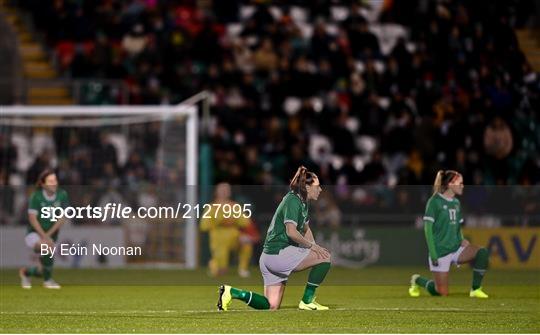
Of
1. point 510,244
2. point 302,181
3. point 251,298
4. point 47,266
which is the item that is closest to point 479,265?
point 302,181

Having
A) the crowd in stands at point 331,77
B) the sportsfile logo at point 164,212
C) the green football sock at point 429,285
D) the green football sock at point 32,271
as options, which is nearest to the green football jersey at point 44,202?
the sportsfile logo at point 164,212

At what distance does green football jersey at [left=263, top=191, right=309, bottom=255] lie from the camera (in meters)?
13.2

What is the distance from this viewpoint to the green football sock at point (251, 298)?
1318cm

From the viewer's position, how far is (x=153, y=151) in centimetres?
2459

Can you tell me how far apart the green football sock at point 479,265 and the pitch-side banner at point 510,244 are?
235 inches

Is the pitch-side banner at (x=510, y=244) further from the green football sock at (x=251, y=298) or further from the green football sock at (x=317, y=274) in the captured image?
the green football sock at (x=251, y=298)

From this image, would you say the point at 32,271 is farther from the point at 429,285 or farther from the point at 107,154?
the point at 107,154

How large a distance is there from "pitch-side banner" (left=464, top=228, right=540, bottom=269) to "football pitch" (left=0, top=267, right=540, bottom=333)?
46.2 inches

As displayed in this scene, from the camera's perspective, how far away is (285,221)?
1323 centimetres

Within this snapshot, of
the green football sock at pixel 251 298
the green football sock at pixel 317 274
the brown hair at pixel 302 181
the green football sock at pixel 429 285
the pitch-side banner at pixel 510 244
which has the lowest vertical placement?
the pitch-side banner at pixel 510 244

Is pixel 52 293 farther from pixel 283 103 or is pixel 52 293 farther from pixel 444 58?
pixel 444 58

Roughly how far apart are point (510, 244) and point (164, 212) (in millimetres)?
6251

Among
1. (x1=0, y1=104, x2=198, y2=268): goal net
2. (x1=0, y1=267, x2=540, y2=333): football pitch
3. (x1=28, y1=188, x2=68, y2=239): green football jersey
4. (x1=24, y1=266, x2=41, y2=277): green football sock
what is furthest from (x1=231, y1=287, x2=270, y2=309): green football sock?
(x1=0, y1=104, x2=198, y2=268): goal net

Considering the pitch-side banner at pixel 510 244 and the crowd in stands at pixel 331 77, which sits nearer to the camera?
the pitch-side banner at pixel 510 244
